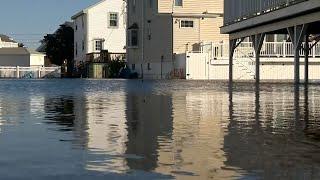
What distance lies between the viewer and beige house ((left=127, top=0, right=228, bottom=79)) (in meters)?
55.4

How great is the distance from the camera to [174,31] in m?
55.5

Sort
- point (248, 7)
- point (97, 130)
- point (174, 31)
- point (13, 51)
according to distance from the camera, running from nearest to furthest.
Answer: point (97, 130) < point (248, 7) < point (174, 31) < point (13, 51)

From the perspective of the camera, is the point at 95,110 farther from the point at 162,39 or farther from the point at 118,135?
the point at 162,39

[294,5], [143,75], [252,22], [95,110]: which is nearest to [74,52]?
[143,75]

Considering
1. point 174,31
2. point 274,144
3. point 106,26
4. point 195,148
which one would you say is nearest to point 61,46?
point 106,26

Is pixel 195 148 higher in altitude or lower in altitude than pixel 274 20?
lower

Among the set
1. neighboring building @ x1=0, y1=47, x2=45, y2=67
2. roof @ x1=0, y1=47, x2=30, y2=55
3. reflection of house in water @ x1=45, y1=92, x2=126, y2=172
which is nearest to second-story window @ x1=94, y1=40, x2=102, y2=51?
neighboring building @ x1=0, y1=47, x2=45, y2=67

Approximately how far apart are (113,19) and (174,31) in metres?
20.5

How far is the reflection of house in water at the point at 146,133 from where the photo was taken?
8164 mm

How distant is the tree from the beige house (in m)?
28.2

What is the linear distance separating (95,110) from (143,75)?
4375 centimetres

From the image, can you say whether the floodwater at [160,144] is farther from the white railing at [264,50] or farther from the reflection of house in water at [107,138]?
the white railing at [264,50]

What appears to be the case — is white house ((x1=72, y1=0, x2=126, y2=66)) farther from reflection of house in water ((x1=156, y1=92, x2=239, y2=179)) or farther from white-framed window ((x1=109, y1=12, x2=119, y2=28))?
reflection of house in water ((x1=156, y1=92, x2=239, y2=179))

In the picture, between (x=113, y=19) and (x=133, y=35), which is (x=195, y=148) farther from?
(x=113, y=19)
